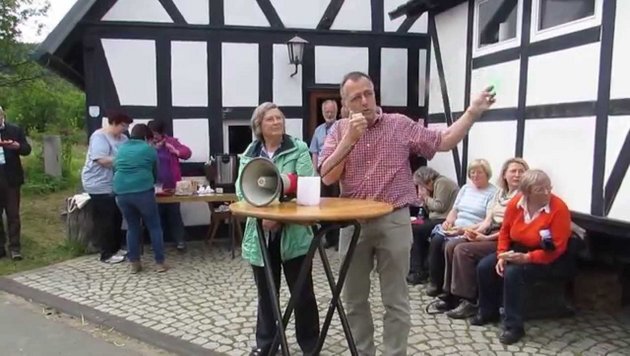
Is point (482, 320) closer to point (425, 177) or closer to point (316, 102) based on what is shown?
point (425, 177)

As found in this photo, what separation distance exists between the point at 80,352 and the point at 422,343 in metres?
2.34

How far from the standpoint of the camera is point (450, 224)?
16.2 feet

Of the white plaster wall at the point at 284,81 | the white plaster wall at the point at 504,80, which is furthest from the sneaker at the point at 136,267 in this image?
the white plaster wall at the point at 504,80

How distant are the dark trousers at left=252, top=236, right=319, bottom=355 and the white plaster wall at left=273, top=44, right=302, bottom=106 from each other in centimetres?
446

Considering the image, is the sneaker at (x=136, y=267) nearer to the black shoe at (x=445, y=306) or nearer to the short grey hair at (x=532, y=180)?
the black shoe at (x=445, y=306)

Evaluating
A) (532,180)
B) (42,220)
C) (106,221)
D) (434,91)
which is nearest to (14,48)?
(42,220)

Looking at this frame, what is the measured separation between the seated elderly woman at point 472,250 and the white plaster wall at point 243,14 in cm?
419

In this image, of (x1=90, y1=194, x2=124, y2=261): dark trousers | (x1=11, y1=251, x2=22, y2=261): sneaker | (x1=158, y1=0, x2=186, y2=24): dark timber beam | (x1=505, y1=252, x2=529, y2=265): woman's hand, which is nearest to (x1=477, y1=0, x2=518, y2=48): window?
(x1=505, y1=252, x2=529, y2=265): woman's hand

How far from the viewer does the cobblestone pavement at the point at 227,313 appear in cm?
382

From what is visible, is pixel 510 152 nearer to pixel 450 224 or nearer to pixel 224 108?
pixel 450 224

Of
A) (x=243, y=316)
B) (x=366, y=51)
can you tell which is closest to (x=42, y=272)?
(x=243, y=316)

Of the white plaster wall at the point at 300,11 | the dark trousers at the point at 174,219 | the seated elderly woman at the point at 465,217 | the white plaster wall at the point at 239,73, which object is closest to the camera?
the seated elderly woman at the point at 465,217

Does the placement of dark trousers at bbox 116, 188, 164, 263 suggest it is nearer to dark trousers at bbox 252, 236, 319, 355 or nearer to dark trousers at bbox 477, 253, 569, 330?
dark trousers at bbox 252, 236, 319, 355

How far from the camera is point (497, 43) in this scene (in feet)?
18.1
